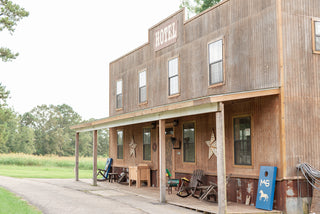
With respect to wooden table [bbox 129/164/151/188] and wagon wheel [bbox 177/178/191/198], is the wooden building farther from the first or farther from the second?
wooden table [bbox 129/164/151/188]

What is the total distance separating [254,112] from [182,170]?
4509mm

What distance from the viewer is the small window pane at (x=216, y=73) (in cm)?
1279

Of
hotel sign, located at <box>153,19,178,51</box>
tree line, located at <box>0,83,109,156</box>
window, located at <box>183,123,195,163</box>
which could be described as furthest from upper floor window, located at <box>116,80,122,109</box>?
tree line, located at <box>0,83,109,156</box>

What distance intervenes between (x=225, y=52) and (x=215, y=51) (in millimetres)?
635

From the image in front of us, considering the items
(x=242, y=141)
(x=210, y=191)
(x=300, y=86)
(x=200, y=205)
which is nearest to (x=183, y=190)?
(x=210, y=191)

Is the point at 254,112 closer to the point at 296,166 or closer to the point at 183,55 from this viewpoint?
the point at 296,166

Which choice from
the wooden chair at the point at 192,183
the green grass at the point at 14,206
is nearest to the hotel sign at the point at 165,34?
the wooden chair at the point at 192,183

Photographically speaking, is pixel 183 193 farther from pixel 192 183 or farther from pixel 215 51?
pixel 215 51

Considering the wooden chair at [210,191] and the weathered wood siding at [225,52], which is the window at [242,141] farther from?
the weathered wood siding at [225,52]

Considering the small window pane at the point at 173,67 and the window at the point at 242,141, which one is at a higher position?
the small window pane at the point at 173,67

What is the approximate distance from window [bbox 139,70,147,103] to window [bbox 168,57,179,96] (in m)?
2.33

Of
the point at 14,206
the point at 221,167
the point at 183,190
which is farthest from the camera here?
the point at 183,190

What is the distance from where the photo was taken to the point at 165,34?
1631cm

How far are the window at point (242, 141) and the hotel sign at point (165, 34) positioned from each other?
527 centimetres
